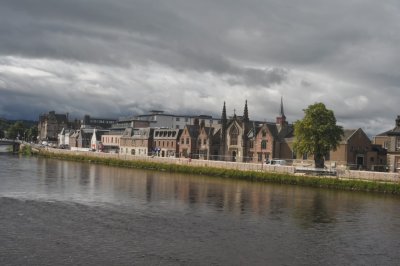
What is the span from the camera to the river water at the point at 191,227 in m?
34.2

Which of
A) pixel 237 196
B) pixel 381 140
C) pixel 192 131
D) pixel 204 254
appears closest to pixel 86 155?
pixel 192 131

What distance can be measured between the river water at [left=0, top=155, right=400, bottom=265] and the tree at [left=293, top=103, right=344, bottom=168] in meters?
18.6

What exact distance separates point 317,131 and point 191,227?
50.5 m

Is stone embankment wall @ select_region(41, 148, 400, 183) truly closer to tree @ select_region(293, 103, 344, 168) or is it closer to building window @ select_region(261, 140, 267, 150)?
tree @ select_region(293, 103, 344, 168)

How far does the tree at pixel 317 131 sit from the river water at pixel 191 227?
61.2 feet

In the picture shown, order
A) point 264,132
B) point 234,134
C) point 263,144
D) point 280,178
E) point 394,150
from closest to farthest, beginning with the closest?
point 280,178, point 394,150, point 264,132, point 263,144, point 234,134

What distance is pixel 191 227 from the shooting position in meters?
43.4

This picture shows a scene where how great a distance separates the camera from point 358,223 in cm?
4869

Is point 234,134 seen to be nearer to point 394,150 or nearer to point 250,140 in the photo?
point 250,140

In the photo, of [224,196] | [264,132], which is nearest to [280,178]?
[224,196]

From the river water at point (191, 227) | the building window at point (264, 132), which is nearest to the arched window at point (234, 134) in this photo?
the building window at point (264, 132)

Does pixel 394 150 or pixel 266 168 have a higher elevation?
pixel 394 150

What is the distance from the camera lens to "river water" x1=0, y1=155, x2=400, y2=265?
3425 centimetres

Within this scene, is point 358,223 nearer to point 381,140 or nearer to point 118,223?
point 118,223
